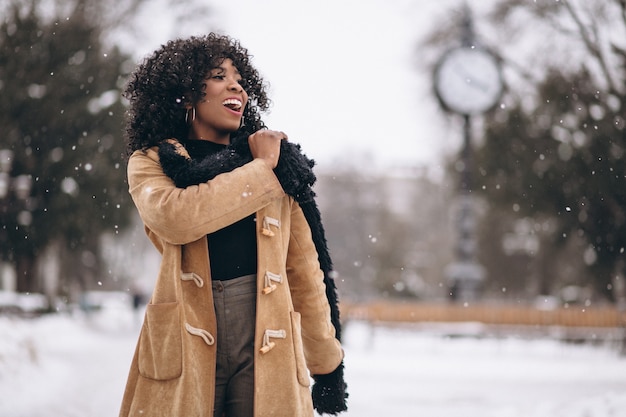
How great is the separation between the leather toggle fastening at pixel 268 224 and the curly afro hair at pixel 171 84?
27 cm

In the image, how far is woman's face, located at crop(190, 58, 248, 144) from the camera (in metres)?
2.58

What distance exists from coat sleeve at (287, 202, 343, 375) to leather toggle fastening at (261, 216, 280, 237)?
0.53 feet

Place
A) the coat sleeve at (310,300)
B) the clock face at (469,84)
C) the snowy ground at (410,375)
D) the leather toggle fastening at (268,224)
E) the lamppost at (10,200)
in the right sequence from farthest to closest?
the clock face at (469,84)
the lamppost at (10,200)
the snowy ground at (410,375)
the coat sleeve at (310,300)
the leather toggle fastening at (268,224)

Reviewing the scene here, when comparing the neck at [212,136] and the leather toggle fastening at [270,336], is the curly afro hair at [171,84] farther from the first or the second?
the leather toggle fastening at [270,336]

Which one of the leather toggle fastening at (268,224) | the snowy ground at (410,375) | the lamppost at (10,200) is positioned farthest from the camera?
the lamppost at (10,200)

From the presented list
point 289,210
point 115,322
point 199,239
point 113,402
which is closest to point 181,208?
point 199,239

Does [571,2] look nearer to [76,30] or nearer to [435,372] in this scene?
[435,372]

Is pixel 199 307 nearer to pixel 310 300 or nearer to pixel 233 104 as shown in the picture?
pixel 310 300

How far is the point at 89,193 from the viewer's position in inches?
831

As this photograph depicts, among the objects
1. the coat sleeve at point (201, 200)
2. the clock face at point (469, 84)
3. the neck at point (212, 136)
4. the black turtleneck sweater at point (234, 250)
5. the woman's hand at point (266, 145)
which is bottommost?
the black turtleneck sweater at point (234, 250)

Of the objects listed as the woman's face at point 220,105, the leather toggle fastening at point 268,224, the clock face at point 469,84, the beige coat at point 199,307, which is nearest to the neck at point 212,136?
the woman's face at point 220,105

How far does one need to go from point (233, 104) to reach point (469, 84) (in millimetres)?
16436

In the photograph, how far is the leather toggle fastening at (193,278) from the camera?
2.38m

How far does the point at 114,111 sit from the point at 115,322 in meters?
8.27
